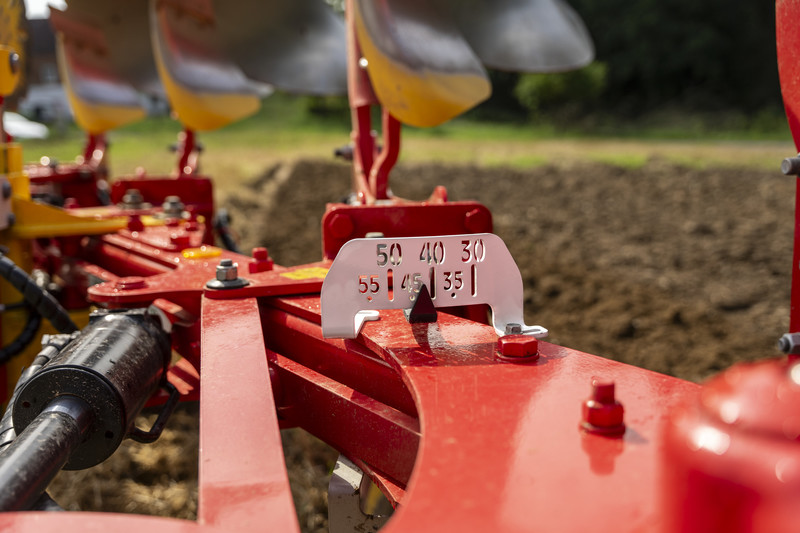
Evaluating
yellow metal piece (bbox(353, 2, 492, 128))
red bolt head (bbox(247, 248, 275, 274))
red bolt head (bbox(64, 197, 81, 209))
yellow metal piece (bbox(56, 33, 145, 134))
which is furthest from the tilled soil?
yellow metal piece (bbox(56, 33, 145, 134))

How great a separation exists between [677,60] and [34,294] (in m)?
30.7

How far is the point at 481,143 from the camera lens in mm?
19656

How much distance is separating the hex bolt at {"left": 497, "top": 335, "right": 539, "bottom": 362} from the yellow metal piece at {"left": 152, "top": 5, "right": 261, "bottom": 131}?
2.86 metres

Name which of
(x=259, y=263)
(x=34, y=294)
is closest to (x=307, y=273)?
(x=259, y=263)

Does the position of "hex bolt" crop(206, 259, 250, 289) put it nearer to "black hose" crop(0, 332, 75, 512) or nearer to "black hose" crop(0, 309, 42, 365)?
"black hose" crop(0, 332, 75, 512)

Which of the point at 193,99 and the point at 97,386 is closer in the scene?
the point at 97,386

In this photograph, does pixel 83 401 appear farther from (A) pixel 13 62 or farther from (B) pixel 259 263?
(A) pixel 13 62

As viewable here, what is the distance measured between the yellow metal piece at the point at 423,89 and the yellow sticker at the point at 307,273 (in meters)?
0.51

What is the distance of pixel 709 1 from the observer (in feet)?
99.0

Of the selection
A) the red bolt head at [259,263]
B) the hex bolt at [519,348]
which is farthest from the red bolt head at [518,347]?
the red bolt head at [259,263]

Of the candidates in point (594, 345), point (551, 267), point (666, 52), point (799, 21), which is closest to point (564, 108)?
point (666, 52)

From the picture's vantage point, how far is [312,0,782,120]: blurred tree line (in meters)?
29.1

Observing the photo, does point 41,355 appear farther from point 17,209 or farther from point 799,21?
point 799,21

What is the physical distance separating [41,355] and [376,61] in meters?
1.17
